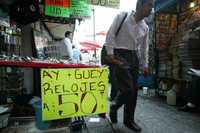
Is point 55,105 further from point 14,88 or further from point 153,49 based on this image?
point 153,49

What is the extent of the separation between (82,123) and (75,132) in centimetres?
22

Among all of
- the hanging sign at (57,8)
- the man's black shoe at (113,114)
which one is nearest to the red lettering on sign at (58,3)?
the hanging sign at (57,8)

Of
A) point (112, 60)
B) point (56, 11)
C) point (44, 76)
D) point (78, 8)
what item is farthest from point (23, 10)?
point (44, 76)

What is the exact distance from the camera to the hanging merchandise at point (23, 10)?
24.6 feet

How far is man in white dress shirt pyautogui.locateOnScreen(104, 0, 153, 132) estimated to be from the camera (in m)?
5.03

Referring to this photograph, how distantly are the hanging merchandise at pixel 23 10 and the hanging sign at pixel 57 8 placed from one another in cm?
154

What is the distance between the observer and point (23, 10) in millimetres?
7504

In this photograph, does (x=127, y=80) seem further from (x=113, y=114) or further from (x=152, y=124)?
(x=152, y=124)

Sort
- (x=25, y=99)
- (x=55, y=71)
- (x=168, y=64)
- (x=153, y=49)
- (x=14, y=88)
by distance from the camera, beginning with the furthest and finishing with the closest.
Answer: (x=153, y=49)
(x=168, y=64)
(x=14, y=88)
(x=25, y=99)
(x=55, y=71)

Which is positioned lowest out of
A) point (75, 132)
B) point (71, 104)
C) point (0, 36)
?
point (75, 132)

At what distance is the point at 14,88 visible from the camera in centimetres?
798

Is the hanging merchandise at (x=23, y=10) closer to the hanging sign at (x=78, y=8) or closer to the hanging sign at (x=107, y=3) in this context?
the hanging sign at (x=107, y=3)

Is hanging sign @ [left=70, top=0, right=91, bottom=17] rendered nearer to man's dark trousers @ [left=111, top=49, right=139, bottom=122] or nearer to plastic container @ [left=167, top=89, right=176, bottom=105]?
plastic container @ [left=167, top=89, right=176, bottom=105]

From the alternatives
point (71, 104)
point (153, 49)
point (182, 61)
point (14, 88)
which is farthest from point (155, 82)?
point (71, 104)
